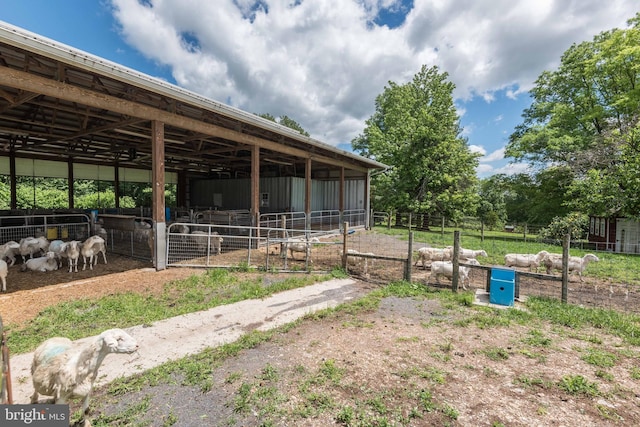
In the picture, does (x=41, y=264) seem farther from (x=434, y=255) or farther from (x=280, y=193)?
(x=280, y=193)

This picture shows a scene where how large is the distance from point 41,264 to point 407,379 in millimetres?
8998

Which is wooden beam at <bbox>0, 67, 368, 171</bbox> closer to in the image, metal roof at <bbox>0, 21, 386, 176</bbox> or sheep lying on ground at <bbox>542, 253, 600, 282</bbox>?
metal roof at <bbox>0, 21, 386, 176</bbox>

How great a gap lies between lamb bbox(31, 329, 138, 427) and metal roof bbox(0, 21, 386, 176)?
5477 millimetres

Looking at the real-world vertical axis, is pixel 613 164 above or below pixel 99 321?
above

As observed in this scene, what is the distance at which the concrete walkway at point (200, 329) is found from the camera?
3273 millimetres

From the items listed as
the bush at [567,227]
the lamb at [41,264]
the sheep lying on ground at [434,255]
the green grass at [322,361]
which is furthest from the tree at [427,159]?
the lamb at [41,264]

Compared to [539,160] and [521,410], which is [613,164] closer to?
[539,160]

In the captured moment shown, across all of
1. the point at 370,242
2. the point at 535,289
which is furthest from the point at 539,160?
the point at 535,289

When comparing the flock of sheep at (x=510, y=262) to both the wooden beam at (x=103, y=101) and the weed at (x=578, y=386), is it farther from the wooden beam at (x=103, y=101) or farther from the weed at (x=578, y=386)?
the wooden beam at (x=103, y=101)

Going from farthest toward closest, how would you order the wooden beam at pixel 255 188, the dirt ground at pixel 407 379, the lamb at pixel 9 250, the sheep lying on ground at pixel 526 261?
the wooden beam at pixel 255 188 → the sheep lying on ground at pixel 526 261 → the lamb at pixel 9 250 → the dirt ground at pixel 407 379

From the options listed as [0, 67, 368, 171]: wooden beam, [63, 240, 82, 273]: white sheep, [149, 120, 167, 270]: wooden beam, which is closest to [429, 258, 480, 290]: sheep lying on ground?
[149, 120, 167, 270]: wooden beam

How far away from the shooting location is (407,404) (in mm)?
2799

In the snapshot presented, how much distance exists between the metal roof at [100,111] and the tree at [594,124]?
12855 mm

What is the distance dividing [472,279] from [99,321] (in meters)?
8.61
